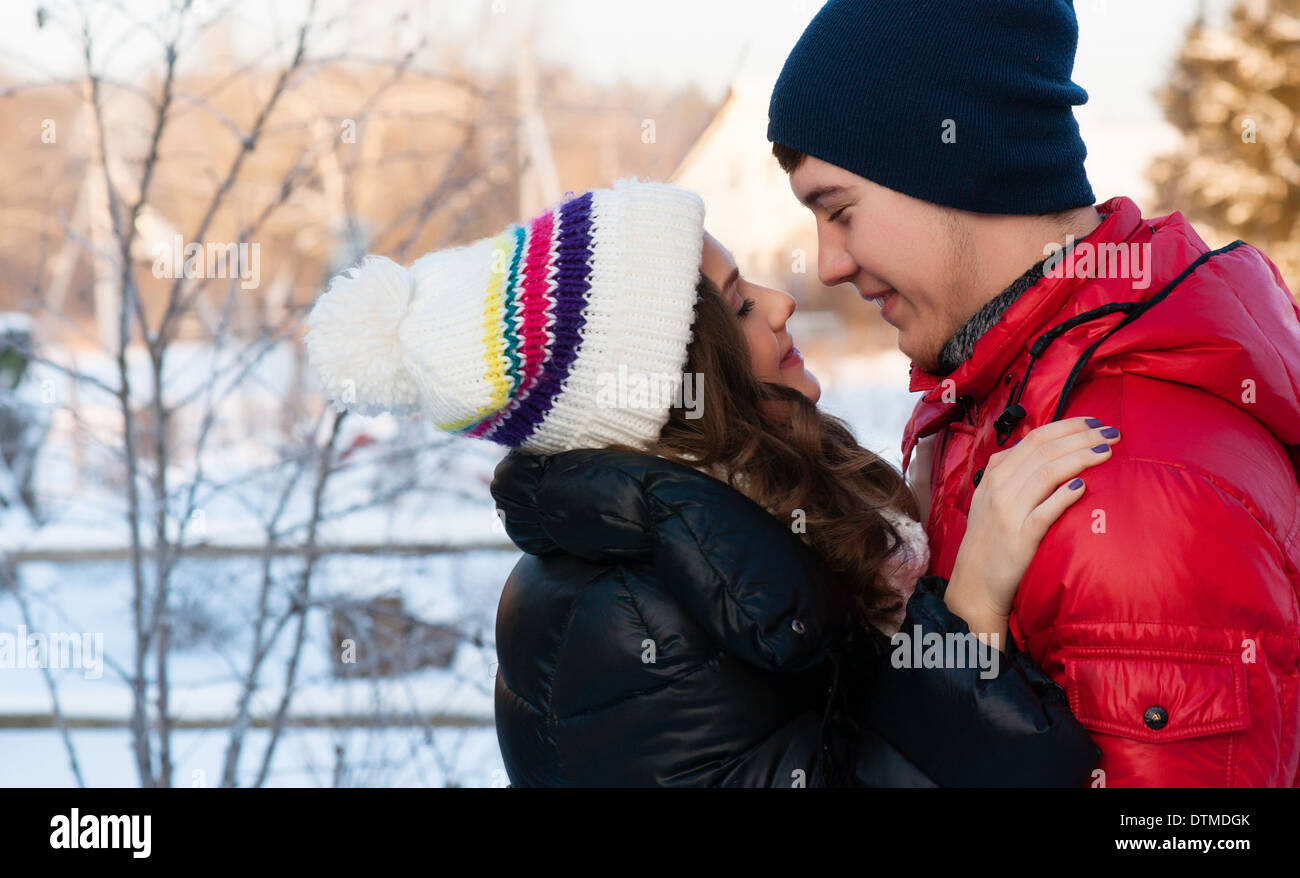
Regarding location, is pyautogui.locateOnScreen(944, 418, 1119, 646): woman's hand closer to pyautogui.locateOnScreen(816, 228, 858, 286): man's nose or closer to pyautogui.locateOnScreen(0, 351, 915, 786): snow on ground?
pyautogui.locateOnScreen(816, 228, 858, 286): man's nose

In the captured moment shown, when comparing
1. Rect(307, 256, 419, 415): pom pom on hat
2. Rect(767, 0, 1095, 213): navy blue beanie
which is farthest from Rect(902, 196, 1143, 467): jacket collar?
Rect(307, 256, 419, 415): pom pom on hat

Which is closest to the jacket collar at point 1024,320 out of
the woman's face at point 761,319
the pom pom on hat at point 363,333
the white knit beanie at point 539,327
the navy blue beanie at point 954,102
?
the navy blue beanie at point 954,102

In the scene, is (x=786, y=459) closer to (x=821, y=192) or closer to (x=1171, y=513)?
(x=821, y=192)

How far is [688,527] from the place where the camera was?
63.8 inches

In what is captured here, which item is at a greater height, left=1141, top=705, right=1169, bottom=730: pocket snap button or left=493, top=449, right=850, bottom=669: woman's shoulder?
left=493, top=449, right=850, bottom=669: woman's shoulder

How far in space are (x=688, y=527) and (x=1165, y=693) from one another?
2.18 ft

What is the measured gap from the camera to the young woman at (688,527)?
1513 mm

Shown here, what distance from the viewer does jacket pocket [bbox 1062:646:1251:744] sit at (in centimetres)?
138

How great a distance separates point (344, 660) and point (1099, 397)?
2.43 metres

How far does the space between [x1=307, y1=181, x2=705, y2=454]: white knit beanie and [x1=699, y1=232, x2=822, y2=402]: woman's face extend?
118 millimetres

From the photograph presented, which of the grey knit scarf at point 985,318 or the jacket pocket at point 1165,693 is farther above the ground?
the grey knit scarf at point 985,318

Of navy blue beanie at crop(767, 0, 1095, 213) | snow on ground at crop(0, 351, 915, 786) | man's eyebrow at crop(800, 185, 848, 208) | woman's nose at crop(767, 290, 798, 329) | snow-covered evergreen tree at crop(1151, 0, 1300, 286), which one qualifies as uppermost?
snow-covered evergreen tree at crop(1151, 0, 1300, 286)

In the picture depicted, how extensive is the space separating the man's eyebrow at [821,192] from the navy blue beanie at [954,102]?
0.04 m

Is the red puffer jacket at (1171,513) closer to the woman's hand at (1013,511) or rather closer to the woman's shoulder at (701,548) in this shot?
the woman's hand at (1013,511)
